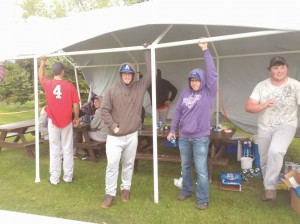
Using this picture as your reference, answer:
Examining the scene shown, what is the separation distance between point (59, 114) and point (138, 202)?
183 centimetres

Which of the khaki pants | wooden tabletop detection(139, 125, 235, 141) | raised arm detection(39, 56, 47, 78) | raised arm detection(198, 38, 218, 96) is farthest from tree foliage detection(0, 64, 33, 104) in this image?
raised arm detection(198, 38, 218, 96)

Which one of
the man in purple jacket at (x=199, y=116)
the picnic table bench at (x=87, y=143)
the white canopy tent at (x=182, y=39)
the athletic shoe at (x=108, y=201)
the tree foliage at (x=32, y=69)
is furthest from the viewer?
the tree foliage at (x=32, y=69)

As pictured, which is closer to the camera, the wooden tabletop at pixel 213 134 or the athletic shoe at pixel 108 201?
the athletic shoe at pixel 108 201

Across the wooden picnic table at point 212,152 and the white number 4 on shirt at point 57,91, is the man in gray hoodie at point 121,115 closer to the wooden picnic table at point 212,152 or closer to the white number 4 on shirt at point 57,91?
the white number 4 on shirt at point 57,91

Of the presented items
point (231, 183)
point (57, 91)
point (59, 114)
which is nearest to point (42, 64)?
point (57, 91)

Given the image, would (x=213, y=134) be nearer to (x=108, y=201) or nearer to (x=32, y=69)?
(x=108, y=201)

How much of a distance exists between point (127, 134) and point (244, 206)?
5.96 feet

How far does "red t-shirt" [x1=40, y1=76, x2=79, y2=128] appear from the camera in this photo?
16.3 ft

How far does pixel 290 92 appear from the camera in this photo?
3977 millimetres

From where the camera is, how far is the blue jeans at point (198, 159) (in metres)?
3.96

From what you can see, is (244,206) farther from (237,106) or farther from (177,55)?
(177,55)

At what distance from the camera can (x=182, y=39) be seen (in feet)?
22.1

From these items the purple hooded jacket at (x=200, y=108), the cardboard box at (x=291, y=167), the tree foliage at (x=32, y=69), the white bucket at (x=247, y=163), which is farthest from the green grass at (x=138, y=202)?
the tree foliage at (x=32, y=69)

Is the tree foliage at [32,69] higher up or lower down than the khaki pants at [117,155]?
higher up
